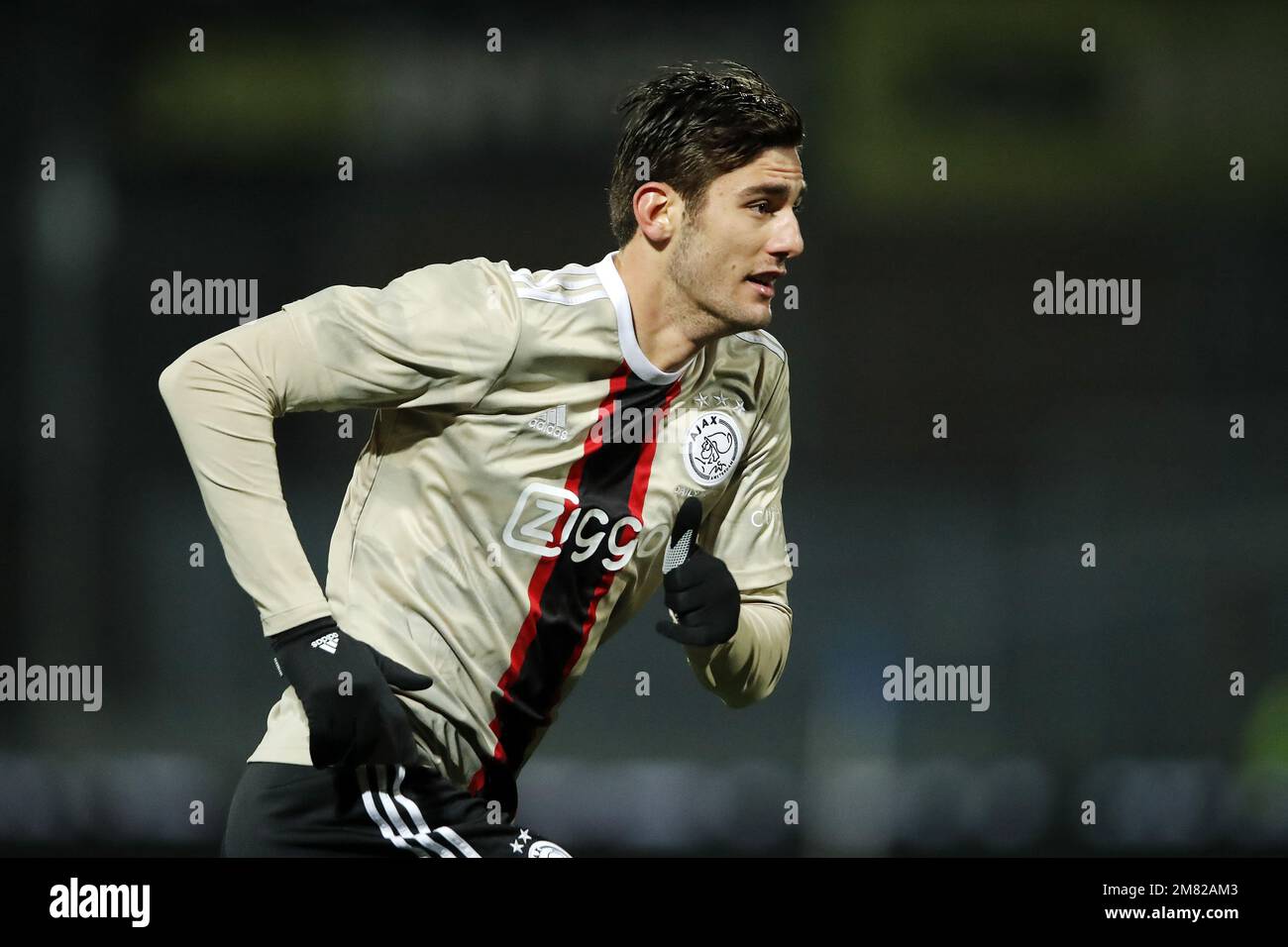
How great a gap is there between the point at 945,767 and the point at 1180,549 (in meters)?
1.11

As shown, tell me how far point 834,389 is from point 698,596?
276cm

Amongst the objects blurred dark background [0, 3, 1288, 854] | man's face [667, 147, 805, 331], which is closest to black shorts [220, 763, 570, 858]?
man's face [667, 147, 805, 331]

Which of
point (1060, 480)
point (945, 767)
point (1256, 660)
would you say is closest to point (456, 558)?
point (945, 767)

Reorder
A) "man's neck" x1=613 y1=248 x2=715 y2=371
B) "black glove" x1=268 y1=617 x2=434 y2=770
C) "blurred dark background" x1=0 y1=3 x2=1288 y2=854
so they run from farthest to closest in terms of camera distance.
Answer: "blurred dark background" x1=0 y1=3 x2=1288 y2=854
"man's neck" x1=613 y1=248 x2=715 y2=371
"black glove" x1=268 y1=617 x2=434 y2=770

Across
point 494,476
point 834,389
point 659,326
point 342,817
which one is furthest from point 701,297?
point 834,389

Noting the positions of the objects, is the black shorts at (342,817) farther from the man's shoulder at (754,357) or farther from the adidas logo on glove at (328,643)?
the man's shoulder at (754,357)

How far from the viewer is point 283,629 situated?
7.40 feet

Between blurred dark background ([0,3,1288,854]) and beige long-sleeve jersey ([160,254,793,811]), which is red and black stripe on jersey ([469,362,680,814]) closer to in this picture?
beige long-sleeve jersey ([160,254,793,811])

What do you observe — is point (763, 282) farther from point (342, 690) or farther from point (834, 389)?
point (834, 389)

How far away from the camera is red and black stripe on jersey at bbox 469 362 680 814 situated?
8.14 feet

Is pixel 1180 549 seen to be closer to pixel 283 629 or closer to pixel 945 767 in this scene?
pixel 945 767

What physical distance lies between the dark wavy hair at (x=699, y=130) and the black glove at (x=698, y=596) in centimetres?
54

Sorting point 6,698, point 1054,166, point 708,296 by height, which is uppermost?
point 1054,166

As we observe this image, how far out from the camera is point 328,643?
2250 millimetres
